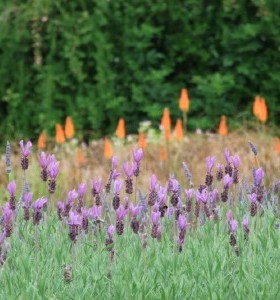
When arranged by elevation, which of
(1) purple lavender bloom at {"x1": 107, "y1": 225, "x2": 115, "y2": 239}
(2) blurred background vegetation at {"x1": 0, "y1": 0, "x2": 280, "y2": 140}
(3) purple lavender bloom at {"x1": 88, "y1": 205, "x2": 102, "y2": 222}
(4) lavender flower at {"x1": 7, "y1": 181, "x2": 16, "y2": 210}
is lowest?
(2) blurred background vegetation at {"x1": 0, "y1": 0, "x2": 280, "y2": 140}

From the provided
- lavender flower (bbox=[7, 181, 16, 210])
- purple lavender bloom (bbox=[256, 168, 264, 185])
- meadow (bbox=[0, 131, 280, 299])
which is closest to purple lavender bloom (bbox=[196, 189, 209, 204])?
meadow (bbox=[0, 131, 280, 299])

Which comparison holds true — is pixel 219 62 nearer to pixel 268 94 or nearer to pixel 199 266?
pixel 268 94

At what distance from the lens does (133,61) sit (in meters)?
9.76

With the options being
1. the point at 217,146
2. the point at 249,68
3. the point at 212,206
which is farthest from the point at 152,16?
the point at 212,206

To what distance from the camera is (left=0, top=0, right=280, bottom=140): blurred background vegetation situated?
9555 millimetres

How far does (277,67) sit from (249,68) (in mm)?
269

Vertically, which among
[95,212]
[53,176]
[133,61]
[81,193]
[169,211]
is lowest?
[133,61]

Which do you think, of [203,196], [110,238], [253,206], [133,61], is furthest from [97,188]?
[133,61]

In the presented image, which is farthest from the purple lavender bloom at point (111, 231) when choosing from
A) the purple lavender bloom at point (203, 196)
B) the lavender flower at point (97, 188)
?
the purple lavender bloom at point (203, 196)

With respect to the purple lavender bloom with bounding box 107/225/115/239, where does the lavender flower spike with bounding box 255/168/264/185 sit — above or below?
above

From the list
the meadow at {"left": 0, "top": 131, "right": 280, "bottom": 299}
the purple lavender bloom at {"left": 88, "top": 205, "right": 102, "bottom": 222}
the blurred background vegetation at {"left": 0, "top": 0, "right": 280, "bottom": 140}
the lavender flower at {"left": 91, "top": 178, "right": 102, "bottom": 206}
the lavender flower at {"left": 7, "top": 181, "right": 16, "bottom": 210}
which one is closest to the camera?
the meadow at {"left": 0, "top": 131, "right": 280, "bottom": 299}

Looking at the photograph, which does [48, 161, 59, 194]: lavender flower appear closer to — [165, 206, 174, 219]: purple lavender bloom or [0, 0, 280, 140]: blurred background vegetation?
[165, 206, 174, 219]: purple lavender bloom

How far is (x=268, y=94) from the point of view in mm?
9641

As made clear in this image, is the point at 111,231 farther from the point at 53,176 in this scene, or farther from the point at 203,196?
the point at 203,196
